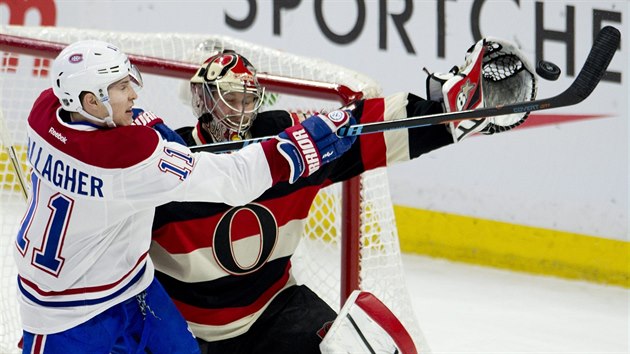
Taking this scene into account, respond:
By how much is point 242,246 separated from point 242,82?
38 centimetres

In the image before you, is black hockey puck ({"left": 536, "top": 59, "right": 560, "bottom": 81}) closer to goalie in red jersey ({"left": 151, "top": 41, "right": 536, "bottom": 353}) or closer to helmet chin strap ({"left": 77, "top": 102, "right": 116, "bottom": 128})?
goalie in red jersey ({"left": 151, "top": 41, "right": 536, "bottom": 353})

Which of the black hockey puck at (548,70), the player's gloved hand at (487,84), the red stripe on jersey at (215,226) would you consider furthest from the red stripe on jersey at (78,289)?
the black hockey puck at (548,70)

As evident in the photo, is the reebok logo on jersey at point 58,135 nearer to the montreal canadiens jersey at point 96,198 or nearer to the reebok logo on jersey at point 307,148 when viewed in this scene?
the montreal canadiens jersey at point 96,198

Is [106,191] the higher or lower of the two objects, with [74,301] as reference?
higher

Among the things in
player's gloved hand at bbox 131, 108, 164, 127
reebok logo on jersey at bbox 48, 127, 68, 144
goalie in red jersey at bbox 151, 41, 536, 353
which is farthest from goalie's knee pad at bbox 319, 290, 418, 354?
reebok logo on jersey at bbox 48, 127, 68, 144

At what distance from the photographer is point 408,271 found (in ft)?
14.5

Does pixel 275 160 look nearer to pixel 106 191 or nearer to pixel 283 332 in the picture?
pixel 106 191

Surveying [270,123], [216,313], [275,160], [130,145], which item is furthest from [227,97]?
[216,313]

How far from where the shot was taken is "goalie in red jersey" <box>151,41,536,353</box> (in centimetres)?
276

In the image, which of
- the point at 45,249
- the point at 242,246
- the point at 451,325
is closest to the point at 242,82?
the point at 242,246

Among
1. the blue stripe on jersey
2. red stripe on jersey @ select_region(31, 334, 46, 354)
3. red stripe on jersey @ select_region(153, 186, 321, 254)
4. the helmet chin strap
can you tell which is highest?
the helmet chin strap

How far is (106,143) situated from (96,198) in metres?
0.11

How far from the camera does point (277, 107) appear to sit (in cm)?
374

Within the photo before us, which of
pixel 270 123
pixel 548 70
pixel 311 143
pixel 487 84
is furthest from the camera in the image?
pixel 270 123
